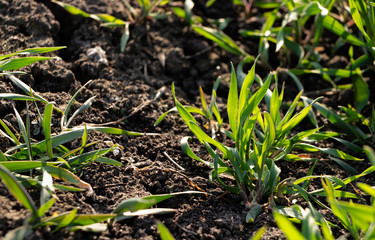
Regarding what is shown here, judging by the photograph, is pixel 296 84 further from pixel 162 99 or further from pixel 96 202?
pixel 96 202

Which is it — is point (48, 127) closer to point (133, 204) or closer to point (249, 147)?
point (133, 204)

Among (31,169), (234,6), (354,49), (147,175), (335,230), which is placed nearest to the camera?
(31,169)

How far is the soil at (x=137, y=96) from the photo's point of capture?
1.49 meters

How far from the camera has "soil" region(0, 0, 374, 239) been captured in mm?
1494

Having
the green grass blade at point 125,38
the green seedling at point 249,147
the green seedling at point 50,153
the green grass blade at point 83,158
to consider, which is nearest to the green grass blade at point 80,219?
the green seedling at point 50,153

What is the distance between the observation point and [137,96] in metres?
2.05

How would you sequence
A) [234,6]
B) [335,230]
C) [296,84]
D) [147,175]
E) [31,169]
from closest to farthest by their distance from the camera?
[31,169] < [335,230] < [147,175] < [296,84] < [234,6]

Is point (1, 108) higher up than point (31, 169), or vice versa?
point (1, 108)

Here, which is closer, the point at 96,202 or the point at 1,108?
the point at 96,202

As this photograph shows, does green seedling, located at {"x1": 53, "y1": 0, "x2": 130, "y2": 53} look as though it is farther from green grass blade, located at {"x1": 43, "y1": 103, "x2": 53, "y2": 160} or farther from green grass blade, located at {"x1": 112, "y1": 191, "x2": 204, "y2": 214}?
green grass blade, located at {"x1": 112, "y1": 191, "x2": 204, "y2": 214}

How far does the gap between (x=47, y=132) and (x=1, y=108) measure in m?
0.34

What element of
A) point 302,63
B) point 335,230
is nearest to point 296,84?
point 302,63

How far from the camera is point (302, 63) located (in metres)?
2.35

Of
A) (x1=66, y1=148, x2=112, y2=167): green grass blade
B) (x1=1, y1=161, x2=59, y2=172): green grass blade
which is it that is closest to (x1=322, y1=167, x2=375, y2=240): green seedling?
(x1=66, y1=148, x2=112, y2=167): green grass blade
